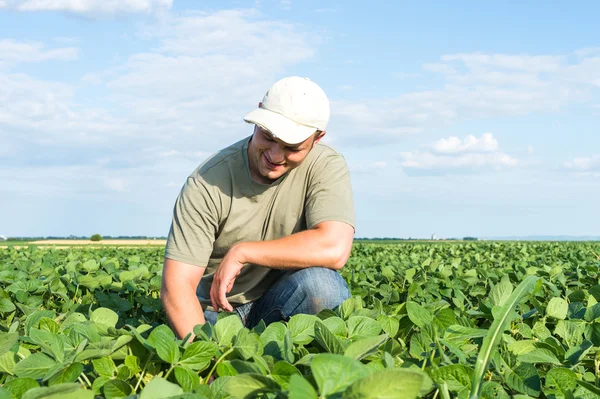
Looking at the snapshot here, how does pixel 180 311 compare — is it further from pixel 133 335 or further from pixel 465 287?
pixel 465 287

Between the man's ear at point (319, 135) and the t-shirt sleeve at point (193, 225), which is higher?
the man's ear at point (319, 135)

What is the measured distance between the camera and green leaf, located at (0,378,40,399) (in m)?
1.26

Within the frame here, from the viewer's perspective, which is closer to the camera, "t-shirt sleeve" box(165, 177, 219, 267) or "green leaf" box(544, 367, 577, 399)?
"green leaf" box(544, 367, 577, 399)

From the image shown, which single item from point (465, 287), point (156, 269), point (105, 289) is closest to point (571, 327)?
point (465, 287)

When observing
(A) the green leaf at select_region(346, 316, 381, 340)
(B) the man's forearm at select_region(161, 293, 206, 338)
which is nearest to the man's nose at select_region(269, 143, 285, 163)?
(B) the man's forearm at select_region(161, 293, 206, 338)

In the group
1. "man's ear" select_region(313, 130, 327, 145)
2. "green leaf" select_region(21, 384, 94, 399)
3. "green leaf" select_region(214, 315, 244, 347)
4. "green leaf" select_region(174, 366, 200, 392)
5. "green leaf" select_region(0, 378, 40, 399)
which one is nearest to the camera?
"green leaf" select_region(21, 384, 94, 399)

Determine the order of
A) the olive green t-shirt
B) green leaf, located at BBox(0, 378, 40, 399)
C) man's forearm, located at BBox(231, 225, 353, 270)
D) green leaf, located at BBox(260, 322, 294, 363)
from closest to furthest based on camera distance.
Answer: green leaf, located at BBox(0, 378, 40, 399)
green leaf, located at BBox(260, 322, 294, 363)
man's forearm, located at BBox(231, 225, 353, 270)
the olive green t-shirt

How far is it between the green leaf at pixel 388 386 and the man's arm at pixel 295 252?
5.61ft

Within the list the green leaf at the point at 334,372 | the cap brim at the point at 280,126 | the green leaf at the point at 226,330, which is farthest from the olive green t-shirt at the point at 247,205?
the green leaf at the point at 334,372

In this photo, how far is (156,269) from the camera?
5824 mm

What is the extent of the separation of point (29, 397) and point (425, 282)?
3397mm

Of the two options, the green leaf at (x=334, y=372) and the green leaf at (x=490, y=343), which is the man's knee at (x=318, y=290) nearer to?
the green leaf at (x=490, y=343)

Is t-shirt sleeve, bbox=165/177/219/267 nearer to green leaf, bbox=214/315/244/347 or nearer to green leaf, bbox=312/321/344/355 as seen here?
green leaf, bbox=214/315/244/347

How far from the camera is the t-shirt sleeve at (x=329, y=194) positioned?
125 inches
